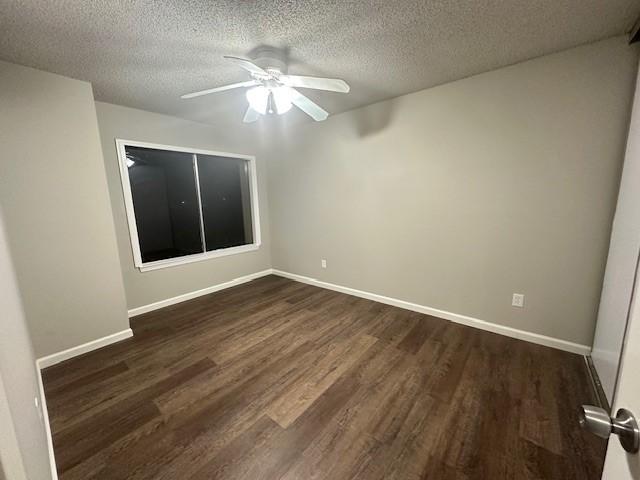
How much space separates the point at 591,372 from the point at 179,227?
4953mm

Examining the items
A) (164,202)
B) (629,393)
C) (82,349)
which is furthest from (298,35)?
(164,202)

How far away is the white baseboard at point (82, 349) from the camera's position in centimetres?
208

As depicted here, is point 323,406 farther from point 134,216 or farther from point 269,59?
point 134,216

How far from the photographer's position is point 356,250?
10.9ft

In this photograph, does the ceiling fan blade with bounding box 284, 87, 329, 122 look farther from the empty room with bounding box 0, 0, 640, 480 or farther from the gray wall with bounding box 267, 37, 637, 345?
the gray wall with bounding box 267, 37, 637, 345

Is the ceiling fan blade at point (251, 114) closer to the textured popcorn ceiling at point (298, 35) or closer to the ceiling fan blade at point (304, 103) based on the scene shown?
the textured popcorn ceiling at point (298, 35)

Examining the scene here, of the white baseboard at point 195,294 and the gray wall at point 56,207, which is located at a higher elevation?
the gray wall at point 56,207

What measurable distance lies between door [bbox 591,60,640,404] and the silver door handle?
1.33 metres

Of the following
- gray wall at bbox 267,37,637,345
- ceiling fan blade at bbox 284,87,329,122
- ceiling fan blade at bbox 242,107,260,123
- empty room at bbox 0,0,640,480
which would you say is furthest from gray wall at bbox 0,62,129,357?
gray wall at bbox 267,37,637,345

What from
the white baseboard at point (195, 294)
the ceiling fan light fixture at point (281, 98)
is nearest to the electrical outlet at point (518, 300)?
the ceiling fan light fixture at point (281, 98)

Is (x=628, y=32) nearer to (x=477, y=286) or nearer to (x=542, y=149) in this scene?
(x=542, y=149)

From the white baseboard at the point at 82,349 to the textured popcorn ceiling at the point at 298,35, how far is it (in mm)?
2267

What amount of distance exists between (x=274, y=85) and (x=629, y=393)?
221cm

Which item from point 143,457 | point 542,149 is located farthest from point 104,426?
point 542,149
